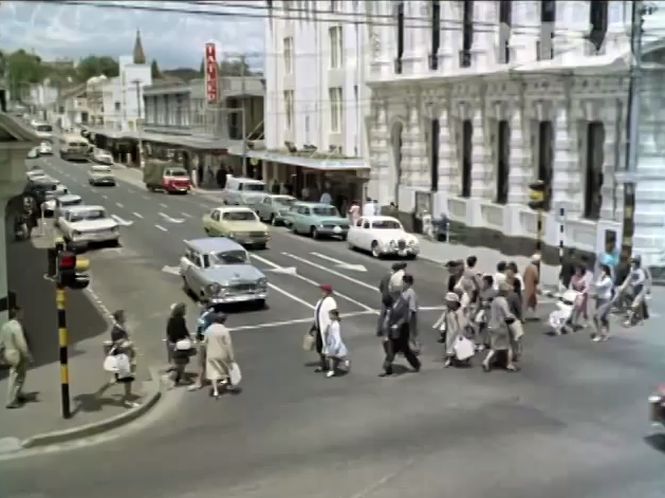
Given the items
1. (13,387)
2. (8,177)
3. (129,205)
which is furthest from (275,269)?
(13,387)

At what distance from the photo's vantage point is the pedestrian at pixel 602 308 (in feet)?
57.9

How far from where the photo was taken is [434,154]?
32.9 m

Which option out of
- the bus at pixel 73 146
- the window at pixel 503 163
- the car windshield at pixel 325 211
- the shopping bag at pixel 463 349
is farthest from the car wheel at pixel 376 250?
the shopping bag at pixel 463 349

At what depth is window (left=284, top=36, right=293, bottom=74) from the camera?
1292 inches

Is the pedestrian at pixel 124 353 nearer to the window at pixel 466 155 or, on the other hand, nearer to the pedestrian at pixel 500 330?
the pedestrian at pixel 500 330

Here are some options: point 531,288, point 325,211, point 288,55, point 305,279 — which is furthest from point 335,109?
point 531,288

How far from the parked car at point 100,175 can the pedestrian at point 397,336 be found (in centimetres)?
721

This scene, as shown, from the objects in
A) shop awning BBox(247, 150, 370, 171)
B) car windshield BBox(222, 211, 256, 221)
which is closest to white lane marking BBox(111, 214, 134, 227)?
car windshield BBox(222, 211, 256, 221)

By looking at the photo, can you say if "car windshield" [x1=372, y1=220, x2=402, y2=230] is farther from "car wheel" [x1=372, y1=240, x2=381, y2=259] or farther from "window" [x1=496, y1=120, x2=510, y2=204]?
"window" [x1=496, y1=120, x2=510, y2=204]

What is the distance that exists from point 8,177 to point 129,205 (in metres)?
8.84

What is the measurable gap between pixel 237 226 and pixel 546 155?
9.26 meters

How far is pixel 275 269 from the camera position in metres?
24.3

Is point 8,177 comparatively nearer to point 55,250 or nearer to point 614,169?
point 55,250

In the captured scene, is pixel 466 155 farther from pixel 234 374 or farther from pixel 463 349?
pixel 234 374
